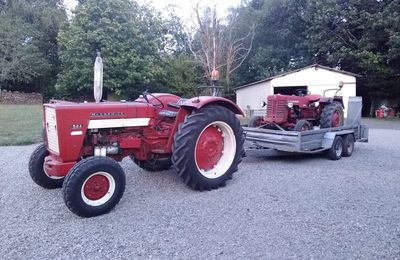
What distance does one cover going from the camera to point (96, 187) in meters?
4.00

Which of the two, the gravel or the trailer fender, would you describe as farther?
the trailer fender

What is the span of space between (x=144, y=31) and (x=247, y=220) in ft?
72.9

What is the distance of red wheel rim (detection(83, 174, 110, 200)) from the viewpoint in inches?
156

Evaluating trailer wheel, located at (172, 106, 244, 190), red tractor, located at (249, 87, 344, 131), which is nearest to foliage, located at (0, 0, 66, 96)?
red tractor, located at (249, 87, 344, 131)

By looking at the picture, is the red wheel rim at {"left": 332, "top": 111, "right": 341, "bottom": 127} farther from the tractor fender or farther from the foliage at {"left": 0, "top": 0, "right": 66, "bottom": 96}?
the foliage at {"left": 0, "top": 0, "right": 66, "bottom": 96}

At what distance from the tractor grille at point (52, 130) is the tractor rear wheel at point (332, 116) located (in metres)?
5.90

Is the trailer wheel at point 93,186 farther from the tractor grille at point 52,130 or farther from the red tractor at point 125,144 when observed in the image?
the tractor grille at point 52,130

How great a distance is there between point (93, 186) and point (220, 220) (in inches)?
56.3

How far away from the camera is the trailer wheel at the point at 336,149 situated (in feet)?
24.4

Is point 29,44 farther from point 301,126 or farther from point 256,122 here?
point 301,126

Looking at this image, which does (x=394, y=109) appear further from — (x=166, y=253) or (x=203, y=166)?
(x=166, y=253)

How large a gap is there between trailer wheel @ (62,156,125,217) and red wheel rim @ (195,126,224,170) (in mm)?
1299

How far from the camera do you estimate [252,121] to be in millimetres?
8477

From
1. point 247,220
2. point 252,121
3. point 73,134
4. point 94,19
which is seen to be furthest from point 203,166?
point 94,19
